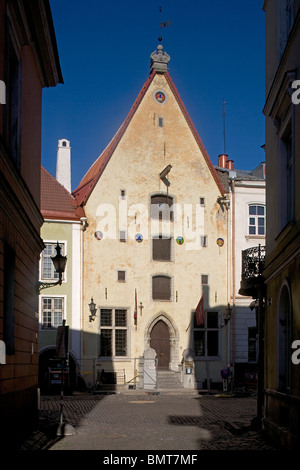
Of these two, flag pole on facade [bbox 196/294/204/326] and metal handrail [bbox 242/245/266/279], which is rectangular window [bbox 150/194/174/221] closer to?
flag pole on facade [bbox 196/294/204/326]

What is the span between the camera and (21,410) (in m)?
12.3

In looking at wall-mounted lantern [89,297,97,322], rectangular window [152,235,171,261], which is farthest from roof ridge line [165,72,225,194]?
wall-mounted lantern [89,297,97,322]

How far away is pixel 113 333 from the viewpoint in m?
33.2

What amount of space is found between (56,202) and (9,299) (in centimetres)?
2230

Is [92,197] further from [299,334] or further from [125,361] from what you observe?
[299,334]

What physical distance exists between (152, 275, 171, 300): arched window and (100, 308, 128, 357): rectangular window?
1.89m

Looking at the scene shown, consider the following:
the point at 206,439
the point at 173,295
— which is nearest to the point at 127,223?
the point at 173,295

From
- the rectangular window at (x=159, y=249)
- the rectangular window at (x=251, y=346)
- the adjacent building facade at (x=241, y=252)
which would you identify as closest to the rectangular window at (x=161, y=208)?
the rectangular window at (x=159, y=249)

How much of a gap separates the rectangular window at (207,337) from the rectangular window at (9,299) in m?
23.7

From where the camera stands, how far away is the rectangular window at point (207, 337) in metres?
34.5

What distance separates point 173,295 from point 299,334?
2348 cm

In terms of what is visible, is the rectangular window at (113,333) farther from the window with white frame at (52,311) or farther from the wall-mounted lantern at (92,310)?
the window with white frame at (52,311)

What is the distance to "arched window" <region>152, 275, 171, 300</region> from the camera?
34.2 m

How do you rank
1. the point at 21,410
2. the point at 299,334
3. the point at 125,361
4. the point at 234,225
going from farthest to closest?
the point at 234,225 < the point at 125,361 < the point at 21,410 < the point at 299,334
